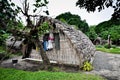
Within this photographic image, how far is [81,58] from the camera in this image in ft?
46.5

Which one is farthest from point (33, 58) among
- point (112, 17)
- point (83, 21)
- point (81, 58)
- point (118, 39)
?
point (83, 21)

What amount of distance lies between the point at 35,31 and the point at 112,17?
806 centimetres

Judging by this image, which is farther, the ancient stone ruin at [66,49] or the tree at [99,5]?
the ancient stone ruin at [66,49]

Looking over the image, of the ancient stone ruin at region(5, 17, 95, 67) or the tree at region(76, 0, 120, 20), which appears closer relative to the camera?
the tree at region(76, 0, 120, 20)

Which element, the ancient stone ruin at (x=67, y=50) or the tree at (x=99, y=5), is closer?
the tree at (x=99, y=5)

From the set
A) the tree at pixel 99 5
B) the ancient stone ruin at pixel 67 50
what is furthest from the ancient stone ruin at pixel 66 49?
the tree at pixel 99 5

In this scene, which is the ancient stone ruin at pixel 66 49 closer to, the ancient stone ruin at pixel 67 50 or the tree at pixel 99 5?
the ancient stone ruin at pixel 67 50

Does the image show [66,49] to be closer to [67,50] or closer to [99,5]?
[67,50]

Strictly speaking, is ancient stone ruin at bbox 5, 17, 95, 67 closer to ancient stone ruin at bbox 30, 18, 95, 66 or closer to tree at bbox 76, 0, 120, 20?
ancient stone ruin at bbox 30, 18, 95, 66

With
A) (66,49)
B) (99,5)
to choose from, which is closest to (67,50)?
(66,49)

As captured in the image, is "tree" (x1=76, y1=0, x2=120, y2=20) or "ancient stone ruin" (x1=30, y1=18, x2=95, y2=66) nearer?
"tree" (x1=76, y1=0, x2=120, y2=20)

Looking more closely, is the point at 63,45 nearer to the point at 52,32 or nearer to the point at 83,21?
the point at 52,32

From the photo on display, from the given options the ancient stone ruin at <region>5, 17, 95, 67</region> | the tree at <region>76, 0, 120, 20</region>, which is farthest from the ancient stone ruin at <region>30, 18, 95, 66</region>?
the tree at <region>76, 0, 120, 20</region>

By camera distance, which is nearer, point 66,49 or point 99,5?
point 99,5
